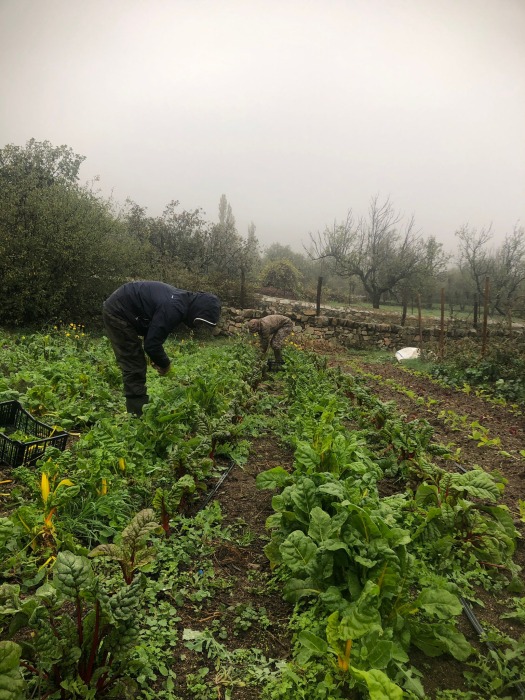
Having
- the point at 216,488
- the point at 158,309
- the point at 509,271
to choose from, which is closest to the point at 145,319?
the point at 158,309

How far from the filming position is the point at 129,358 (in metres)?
4.97

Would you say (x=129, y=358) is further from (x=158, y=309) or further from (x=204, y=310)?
(x=204, y=310)

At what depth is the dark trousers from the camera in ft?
16.2

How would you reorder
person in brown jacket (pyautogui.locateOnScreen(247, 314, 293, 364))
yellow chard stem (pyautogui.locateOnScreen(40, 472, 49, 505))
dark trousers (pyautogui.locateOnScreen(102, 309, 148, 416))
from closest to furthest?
yellow chard stem (pyautogui.locateOnScreen(40, 472, 49, 505)) → dark trousers (pyautogui.locateOnScreen(102, 309, 148, 416)) → person in brown jacket (pyautogui.locateOnScreen(247, 314, 293, 364))

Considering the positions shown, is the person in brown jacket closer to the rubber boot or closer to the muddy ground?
the muddy ground

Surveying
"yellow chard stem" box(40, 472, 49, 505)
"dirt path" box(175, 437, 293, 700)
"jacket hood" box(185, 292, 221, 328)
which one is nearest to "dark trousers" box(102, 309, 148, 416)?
"jacket hood" box(185, 292, 221, 328)

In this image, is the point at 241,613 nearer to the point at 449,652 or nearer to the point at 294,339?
the point at 449,652

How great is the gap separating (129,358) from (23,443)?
6.18 ft

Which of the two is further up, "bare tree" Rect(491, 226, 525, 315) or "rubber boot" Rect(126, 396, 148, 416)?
"bare tree" Rect(491, 226, 525, 315)

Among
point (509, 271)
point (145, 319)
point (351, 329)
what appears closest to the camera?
point (145, 319)

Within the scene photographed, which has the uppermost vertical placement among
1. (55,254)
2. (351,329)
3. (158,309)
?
(55,254)

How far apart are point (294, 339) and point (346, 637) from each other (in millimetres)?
12818

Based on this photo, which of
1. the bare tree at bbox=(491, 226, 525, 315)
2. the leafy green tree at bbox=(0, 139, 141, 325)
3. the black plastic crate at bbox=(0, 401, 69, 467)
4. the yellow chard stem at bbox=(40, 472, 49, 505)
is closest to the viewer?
the yellow chard stem at bbox=(40, 472, 49, 505)

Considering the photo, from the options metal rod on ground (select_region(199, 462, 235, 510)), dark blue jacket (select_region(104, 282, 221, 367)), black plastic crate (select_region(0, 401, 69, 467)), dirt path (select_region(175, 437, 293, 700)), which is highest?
dark blue jacket (select_region(104, 282, 221, 367))
